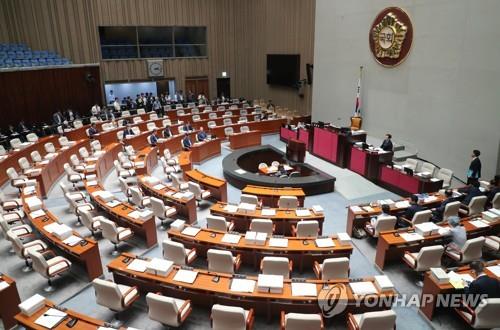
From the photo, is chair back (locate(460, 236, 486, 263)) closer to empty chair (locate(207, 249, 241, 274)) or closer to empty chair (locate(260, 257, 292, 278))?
empty chair (locate(260, 257, 292, 278))

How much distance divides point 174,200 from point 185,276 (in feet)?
13.6

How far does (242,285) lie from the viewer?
6211 millimetres

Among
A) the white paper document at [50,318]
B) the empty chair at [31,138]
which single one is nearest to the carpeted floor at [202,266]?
the white paper document at [50,318]

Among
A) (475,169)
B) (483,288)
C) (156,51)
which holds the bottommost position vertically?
Answer: (483,288)

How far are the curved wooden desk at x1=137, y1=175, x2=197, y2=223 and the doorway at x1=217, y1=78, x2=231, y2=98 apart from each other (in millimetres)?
18536

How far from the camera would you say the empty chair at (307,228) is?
847 cm

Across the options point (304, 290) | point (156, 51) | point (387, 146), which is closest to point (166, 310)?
point (304, 290)

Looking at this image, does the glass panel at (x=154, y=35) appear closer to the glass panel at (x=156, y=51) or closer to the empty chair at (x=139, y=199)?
the glass panel at (x=156, y=51)

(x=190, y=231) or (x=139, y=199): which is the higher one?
(x=190, y=231)

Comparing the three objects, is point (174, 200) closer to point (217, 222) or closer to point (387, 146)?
point (217, 222)

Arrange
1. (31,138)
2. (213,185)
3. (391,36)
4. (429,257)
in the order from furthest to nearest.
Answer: (31,138)
(391,36)
(213,185)
(429,257)

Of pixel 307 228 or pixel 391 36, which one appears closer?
pixel 307 228

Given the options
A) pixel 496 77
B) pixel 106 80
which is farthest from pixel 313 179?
pixel 106 80

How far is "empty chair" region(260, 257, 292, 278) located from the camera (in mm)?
6773
